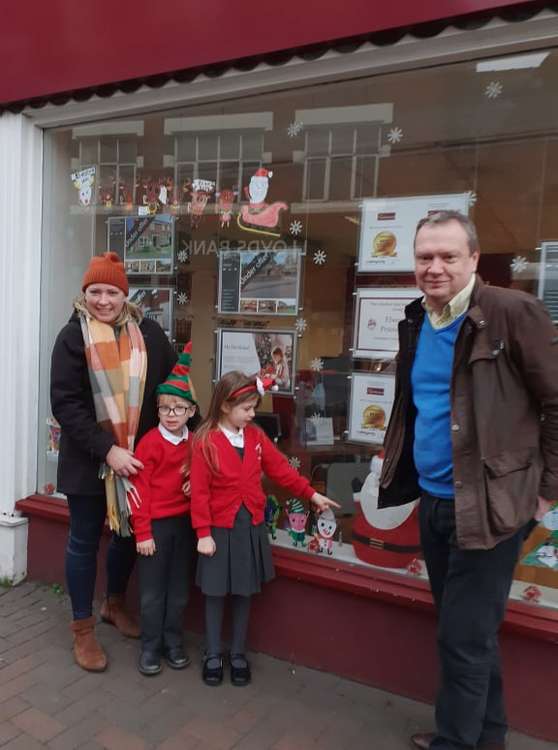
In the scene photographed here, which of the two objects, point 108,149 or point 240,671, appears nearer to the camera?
point 240,671

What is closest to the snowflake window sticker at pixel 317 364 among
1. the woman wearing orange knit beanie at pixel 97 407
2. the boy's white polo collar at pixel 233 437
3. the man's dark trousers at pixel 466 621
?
the boy's white polo collar at pixel 233 437

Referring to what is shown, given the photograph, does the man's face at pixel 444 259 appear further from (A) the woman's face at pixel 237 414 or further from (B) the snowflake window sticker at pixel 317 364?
(B) the snowflake window sticker at pixel 317 364

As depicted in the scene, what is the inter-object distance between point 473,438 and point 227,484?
1193 millimetres

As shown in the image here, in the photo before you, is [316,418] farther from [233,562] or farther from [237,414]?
[233,562]

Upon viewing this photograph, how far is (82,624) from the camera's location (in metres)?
2.88

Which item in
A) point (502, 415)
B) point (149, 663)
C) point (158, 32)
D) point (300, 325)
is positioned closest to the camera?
point (502, 415)

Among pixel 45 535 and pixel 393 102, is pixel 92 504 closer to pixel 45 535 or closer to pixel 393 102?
pixel 45 535

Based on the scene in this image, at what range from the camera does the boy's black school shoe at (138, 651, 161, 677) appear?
2.78m

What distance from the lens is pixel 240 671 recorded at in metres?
2.74

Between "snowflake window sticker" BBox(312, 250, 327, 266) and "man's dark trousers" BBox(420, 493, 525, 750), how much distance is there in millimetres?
1507

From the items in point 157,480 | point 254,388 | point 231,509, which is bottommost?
point 231,509

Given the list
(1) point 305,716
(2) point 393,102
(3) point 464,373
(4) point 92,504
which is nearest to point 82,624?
(4) point 92,504

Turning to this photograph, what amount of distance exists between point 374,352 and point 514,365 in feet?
3.93

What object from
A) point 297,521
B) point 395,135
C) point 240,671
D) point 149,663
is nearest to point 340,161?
point 395,135
